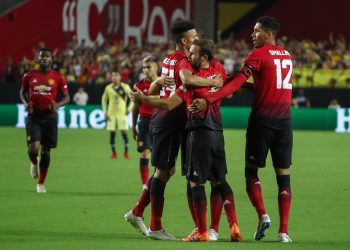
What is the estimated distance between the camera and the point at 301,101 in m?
37.7

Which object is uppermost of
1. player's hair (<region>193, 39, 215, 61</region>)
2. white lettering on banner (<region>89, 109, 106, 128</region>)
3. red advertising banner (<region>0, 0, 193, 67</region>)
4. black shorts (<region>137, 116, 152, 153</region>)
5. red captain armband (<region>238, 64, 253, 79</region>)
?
Answer: red advertising banner (<region>0, 0, 193, 67</region>)

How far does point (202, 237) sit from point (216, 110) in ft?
4.28

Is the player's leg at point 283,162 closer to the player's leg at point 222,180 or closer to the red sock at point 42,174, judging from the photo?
the player's leg at point 222,180

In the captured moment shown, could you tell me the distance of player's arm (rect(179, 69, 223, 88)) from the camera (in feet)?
35.8

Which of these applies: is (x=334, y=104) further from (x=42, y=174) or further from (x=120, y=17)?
(x=42, y=174)

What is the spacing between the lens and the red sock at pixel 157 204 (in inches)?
457

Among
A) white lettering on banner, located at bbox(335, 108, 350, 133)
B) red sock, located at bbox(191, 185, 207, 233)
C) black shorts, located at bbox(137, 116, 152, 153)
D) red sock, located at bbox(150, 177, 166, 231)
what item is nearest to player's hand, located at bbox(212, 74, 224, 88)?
A: red sock, located at bbox(191, 185, 207, 233)

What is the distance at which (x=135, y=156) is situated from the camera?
26.0m

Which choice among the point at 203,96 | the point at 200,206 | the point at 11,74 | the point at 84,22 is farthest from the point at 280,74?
the point at 84,22

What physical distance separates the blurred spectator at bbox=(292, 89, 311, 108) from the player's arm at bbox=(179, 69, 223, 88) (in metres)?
26.8

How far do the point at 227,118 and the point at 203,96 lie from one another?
85.7ft

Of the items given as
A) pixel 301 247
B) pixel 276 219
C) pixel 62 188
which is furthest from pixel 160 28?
pixel 301 247

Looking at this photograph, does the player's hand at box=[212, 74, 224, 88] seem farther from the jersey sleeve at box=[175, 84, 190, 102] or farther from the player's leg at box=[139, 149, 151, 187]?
the player's leg at box=[139, 149, 151, 187]

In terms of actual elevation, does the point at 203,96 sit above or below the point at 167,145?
above
